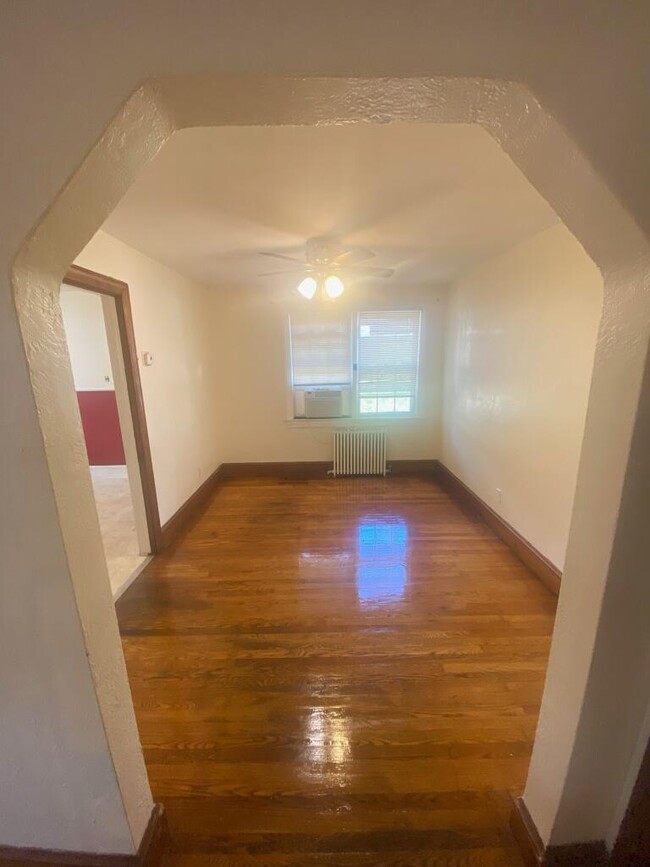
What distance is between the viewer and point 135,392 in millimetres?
2494

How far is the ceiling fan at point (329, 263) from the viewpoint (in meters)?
2.37

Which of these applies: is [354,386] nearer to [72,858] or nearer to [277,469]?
[277,469]

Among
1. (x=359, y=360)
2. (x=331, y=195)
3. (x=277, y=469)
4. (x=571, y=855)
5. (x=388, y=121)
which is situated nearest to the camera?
(x=388, y=121)

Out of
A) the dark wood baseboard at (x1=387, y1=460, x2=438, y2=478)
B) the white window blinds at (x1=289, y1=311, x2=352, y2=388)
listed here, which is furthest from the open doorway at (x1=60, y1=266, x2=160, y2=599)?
the dark wood baseboard at (x1=387, y1=460, x2=438, y2=478)

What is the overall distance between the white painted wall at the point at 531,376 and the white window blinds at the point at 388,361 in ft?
2.43

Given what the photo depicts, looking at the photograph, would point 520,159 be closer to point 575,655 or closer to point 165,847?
point 575,655

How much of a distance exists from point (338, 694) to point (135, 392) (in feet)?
7.32

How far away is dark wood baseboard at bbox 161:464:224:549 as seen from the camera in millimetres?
2899

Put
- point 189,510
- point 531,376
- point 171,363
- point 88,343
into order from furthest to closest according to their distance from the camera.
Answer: point 88,343
point 189,510
point 171,363
point 531,376

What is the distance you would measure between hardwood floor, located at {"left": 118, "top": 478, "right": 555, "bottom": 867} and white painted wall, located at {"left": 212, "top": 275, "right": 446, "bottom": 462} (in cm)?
176

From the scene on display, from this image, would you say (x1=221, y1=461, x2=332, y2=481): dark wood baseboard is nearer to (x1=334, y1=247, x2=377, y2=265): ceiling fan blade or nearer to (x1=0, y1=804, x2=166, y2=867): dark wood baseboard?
(x1=334, y1=247, x2=377, y2=265): ceiling fan blade

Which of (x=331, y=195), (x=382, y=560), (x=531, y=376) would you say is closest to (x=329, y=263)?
(x=331, y=195)

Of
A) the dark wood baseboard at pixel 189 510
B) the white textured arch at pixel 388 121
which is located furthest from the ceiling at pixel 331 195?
the dark wood baseboard at pixel 189 510

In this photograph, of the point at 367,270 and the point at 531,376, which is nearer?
the point at 531,376
